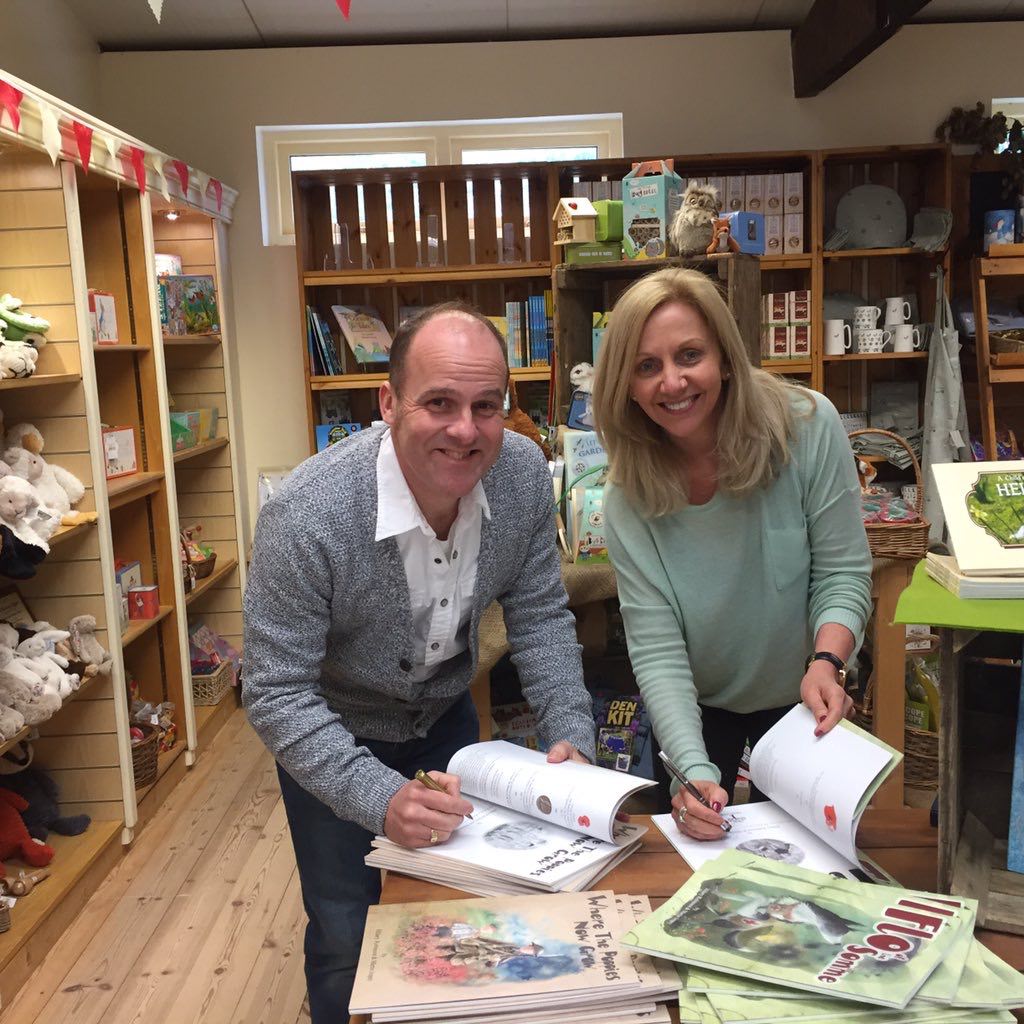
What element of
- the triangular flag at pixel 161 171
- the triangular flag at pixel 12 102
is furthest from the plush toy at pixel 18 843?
the triangular flag at pixel 161 171

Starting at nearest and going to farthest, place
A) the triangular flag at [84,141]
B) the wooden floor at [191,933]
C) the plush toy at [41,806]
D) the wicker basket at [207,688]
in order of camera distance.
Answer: the wooden floor at [191,933] < the triangular flag at [84,141] < the plush toy at [41,806] < the wicker basket at [207,688]

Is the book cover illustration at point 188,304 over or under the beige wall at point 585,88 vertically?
under

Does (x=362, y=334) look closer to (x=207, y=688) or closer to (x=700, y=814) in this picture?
(x=207, y=688)

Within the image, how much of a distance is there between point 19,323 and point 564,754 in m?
2.11

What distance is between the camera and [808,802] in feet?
3.84

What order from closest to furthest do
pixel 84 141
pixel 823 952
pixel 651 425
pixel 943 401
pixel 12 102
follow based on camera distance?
pixel 823 952
pixel 651 425
pixel 12 102
pixel 84 141
pixel 943 401

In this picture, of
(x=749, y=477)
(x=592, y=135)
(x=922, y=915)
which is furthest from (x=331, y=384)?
(x=922, y=915)

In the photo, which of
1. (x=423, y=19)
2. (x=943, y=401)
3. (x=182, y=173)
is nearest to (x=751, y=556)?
(x=182, y=173)

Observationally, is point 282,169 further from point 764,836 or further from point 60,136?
point 764,836

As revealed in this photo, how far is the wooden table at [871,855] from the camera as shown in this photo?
1123 mm

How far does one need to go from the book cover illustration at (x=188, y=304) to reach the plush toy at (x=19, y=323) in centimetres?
88

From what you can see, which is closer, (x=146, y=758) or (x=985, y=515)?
(x=985, y=515)

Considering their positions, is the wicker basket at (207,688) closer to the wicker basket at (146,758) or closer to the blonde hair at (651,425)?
the wicker basket at (146,758)

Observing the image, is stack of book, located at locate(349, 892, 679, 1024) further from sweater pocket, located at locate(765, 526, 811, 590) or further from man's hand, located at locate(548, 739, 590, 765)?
sweater pocket, located at locate(765, 526, 811, 590)
